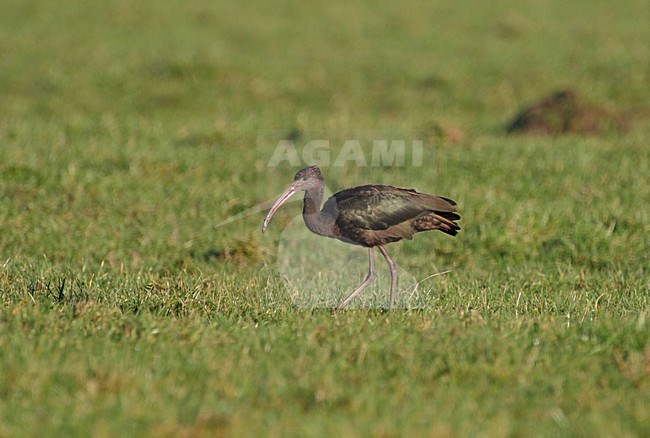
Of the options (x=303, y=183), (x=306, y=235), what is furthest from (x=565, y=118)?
(x=303, y=183)

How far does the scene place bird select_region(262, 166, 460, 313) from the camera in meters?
7.25

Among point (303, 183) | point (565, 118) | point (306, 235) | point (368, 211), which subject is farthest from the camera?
point (565, 118)

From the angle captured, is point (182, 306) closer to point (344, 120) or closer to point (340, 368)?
point (340, 368)

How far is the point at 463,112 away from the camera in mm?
19281

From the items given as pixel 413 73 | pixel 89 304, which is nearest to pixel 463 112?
pixel 413 73

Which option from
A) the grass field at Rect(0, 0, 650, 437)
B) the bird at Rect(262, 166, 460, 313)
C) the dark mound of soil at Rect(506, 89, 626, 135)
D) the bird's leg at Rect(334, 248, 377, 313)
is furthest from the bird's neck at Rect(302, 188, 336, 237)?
the dark mound of soil at Rect(506, 89, 626, 135)

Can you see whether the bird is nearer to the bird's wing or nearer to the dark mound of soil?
the bird's wing

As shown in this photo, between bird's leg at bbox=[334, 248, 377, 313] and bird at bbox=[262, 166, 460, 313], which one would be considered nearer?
bird's leg at bbox=[334, 248, 377, 313]

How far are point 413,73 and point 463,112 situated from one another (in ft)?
6.18

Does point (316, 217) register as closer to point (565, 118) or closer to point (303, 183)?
point (303, 183)

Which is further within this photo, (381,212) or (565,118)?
(565,118)

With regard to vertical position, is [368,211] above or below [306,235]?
above

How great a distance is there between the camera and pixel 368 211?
721cm

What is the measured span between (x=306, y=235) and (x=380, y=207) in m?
3.42
